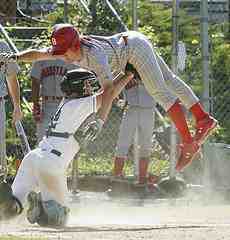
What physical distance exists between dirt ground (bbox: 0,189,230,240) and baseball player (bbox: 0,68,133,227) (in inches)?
6.9

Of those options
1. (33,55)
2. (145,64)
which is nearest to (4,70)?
(33,55)

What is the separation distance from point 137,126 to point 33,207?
134 inches

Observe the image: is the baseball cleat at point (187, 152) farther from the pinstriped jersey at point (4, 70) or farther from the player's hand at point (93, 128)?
the pinstriped jersey at point (4, 70)

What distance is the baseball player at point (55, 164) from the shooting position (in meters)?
8.41

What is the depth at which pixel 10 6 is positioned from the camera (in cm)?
1753

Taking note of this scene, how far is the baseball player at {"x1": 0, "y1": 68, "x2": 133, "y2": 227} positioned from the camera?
841 cm

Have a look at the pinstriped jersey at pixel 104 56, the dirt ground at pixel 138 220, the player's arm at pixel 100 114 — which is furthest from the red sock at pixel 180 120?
the player's arm at pixel 100 114

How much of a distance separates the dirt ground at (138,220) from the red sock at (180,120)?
848 mm

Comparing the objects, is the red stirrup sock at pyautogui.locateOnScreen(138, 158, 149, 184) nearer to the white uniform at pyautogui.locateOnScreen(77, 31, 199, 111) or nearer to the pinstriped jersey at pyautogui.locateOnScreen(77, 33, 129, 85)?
the white uniform at pyautogui.locateOnScreen(77, 31, 199, 111)

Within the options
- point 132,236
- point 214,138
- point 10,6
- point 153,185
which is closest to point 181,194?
point 153,185

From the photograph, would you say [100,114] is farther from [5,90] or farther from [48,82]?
[48,82]

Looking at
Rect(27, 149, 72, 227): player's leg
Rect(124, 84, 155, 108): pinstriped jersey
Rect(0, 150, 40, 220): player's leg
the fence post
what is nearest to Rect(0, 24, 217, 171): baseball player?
Rect(27, 149, 72, 227): player's leg

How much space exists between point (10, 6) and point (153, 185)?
7005mm

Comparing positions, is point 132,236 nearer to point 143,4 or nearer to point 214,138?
point 214,138
